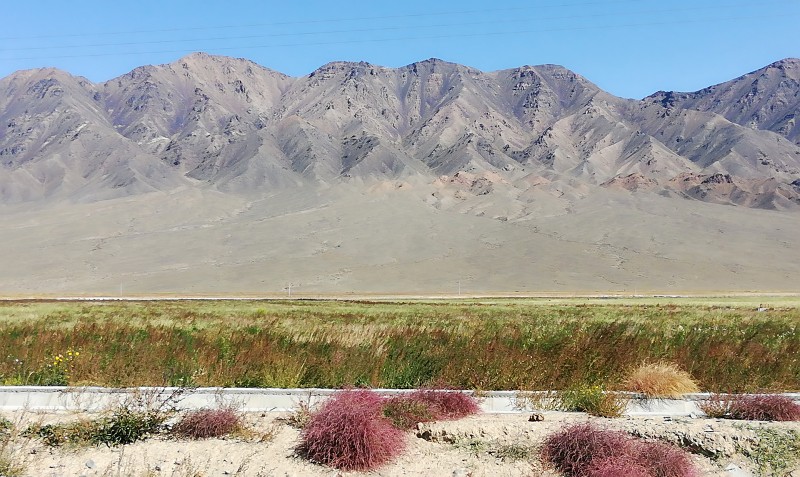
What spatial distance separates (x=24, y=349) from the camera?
12992 mm

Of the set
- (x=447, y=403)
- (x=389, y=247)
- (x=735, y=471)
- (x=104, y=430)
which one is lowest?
(x=389, y=247)

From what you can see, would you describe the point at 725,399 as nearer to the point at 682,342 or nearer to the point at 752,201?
the point at 682,342

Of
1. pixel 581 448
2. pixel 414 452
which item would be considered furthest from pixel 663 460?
pixel 414 452

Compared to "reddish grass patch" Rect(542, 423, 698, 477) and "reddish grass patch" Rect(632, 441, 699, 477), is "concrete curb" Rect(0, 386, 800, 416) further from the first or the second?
"reddish grass patch" Rect(632, 441, 699, 477)

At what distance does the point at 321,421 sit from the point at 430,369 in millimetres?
4245

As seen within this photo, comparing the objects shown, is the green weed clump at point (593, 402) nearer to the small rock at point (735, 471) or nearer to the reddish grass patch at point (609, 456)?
the reddish grass patch at point (609, 456)

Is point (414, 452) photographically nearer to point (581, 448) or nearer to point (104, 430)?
point (581, 448)

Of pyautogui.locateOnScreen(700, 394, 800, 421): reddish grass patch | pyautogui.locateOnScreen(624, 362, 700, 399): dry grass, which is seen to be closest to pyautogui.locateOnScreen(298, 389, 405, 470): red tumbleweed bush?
pyautogui.locateOnScreen(624, 362, 700, 399): dry grass

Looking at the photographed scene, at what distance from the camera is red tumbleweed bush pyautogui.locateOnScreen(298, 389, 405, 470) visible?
23.0ft

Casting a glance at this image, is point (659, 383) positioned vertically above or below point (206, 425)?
below

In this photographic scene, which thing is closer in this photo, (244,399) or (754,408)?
(754,408)

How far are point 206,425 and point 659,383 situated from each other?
7155 mm

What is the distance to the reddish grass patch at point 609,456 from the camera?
659cm

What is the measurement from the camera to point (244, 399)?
9516mm
